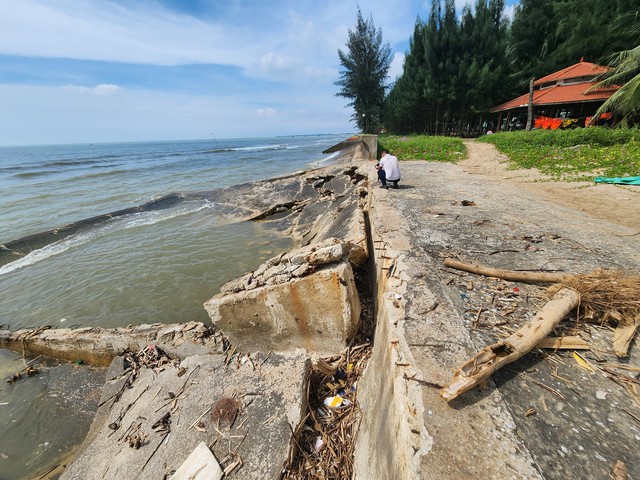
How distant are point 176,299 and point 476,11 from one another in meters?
31.8

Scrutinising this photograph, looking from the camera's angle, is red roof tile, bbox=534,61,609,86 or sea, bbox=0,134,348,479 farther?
red roof tile, bbox=534,61,609,86

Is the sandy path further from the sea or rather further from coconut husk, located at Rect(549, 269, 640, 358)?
the sea

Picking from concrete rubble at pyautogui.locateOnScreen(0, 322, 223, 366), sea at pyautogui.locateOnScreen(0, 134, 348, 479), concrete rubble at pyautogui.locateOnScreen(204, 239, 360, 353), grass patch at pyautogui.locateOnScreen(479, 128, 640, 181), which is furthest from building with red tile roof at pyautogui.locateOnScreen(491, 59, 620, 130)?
concrete rubble at pyautogui.locateOnScreen(0, 322, 223, 366)

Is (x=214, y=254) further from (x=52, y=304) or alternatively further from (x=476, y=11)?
(x=476, y=11)

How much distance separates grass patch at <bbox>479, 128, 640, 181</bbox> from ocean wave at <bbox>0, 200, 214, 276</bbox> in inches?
588

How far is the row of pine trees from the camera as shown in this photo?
20.1m

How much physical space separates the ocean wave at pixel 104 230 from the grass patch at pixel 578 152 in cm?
1493

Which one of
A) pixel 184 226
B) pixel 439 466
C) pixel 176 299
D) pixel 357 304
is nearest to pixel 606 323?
pixel 439 466

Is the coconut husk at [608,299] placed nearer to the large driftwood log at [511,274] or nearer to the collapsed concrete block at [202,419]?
the large driftwood log at [511,274]

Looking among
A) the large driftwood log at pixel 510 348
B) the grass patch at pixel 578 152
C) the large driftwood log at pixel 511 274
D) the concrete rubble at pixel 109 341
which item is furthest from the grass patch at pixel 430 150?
the concrete rubble at pixel 109 341

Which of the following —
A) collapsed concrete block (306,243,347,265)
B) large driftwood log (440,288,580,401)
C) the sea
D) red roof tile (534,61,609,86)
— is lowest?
the sea

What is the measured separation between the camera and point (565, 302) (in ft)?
7.80

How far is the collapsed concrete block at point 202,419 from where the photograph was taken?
2584mm

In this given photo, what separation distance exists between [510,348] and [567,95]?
23.7 meters
